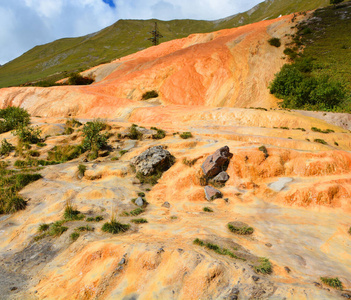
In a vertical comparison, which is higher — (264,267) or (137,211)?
(137,211)

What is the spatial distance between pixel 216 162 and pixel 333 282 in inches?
394

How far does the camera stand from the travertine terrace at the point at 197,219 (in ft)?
21.7

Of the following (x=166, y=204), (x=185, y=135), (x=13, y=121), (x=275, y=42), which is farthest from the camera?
(x=275, y=42)

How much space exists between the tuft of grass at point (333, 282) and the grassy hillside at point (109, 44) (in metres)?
120

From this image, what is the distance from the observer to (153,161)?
16.8 meters

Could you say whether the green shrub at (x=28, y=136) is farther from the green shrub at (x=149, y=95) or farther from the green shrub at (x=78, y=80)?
the green shrub at (x=78, y=80)

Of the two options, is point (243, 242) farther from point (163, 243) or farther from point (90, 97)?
point (90, 97)

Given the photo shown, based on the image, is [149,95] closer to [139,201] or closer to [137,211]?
[139,201]

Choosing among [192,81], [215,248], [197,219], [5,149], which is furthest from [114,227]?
[192,81]

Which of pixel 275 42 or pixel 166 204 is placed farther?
pixel 275 42

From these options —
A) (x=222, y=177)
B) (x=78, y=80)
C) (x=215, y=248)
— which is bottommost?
(x=222, y=177)

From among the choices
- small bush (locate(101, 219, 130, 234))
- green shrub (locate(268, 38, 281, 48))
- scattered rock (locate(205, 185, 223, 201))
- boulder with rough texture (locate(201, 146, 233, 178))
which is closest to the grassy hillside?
green shrub (locate(268, 38, 281, 48))

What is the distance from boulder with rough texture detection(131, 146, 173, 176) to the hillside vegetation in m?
26.4

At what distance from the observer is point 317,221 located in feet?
37.6
